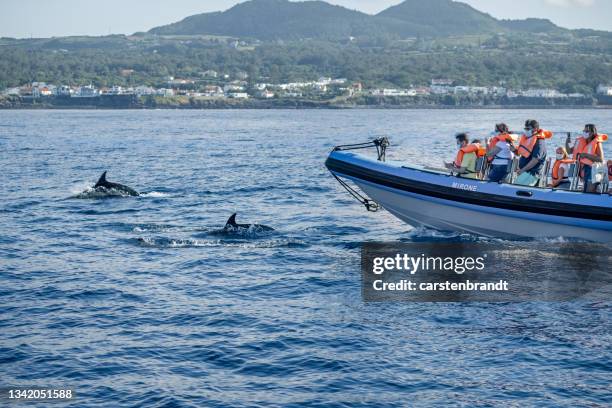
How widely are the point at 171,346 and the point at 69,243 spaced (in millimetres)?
9241

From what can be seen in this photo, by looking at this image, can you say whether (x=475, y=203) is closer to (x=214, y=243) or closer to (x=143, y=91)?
(x=214, y=243)

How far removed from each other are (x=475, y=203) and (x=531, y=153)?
1.64 m

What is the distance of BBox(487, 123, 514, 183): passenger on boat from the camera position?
19.5m

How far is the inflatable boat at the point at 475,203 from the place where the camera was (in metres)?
18.7

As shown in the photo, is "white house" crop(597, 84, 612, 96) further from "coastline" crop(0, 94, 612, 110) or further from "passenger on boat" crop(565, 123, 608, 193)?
"passenger on boat" crop(565, 123, 608, 193)

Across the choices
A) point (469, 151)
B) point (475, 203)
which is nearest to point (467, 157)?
point (469, 151)

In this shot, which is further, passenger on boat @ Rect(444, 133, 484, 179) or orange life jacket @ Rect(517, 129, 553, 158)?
passenger on boat @ Rect(444, 133, 484, 179)

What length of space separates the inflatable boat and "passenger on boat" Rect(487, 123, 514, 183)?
17.8 inches

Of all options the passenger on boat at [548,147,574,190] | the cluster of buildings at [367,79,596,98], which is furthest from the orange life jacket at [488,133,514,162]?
the cluster of buildings at [367,79,596,98]

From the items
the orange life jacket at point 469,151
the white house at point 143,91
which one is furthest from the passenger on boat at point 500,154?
the white house at point 143,91

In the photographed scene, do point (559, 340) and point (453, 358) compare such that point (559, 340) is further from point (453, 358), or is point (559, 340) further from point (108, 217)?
point (108, 217)

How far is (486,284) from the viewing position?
56.0 ft

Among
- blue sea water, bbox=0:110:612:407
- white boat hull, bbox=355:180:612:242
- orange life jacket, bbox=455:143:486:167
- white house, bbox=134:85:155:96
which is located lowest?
blue sea water, bbox=0:110:612:407

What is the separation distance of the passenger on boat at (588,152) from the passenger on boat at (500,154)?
1423mm
